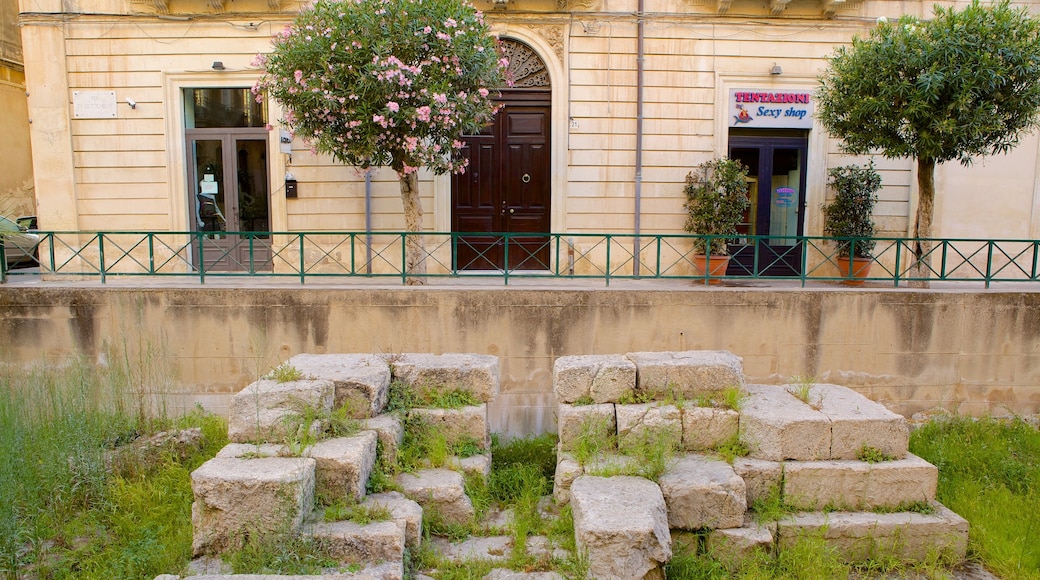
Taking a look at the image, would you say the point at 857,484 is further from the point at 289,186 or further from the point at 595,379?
the point at 289,186

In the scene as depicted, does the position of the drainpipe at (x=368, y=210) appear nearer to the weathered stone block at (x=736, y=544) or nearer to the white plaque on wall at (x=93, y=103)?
the white plaque on wall at (x=93, y=103)

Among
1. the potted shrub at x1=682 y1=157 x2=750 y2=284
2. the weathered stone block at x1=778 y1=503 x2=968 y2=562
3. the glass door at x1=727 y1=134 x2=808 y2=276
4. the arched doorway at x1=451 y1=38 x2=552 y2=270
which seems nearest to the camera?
the weathered stone block at x1=778 y1=503 x2=968 y2=562

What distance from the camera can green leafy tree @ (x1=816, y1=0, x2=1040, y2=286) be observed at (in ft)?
24.6

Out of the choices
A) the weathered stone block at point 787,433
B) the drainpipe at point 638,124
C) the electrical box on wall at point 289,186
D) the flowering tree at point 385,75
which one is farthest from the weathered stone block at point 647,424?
the electrical box on wall at point 289,186

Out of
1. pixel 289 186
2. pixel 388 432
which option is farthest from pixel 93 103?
pixel 388 432

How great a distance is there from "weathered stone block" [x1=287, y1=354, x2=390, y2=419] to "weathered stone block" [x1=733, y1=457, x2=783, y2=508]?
2.68m

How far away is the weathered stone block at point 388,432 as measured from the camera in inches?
183

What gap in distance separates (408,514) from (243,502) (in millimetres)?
974

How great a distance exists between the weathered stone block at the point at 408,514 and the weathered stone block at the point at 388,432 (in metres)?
0.49

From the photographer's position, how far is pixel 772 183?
36.7ft

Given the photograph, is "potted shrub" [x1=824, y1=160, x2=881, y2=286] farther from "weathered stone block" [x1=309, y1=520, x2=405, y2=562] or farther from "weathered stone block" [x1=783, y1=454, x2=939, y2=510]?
"weathered stone block" [x1=309, y1=520, x2=405, y2=562]

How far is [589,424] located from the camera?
4953mm

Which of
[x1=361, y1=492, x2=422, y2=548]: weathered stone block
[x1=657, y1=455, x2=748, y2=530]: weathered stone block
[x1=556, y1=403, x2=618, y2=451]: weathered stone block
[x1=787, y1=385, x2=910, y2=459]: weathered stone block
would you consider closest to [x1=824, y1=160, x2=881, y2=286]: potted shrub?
[x1=787, y1=385, x2=910, y2=459]: weathered stone block

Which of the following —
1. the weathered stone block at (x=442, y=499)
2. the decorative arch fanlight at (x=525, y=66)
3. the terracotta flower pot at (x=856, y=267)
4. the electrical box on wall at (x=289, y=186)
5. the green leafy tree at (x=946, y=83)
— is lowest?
the weathered stone block at (x=442, y=499)
